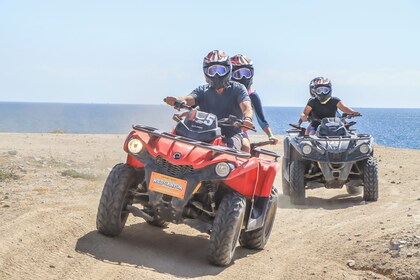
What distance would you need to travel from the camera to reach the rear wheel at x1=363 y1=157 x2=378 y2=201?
1267 centimetres

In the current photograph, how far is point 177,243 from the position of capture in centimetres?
855

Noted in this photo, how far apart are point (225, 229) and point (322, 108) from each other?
7.74 meters

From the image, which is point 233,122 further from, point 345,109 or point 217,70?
point 345,109

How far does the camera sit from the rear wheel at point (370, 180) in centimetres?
1267

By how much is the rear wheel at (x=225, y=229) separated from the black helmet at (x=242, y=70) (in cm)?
467

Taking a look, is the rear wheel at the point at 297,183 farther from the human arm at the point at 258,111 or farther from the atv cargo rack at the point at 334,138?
the human arm at the point at 258,111

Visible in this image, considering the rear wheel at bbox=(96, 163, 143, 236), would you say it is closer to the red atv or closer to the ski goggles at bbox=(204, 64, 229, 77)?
the red atv

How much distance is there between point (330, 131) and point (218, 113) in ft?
15.9

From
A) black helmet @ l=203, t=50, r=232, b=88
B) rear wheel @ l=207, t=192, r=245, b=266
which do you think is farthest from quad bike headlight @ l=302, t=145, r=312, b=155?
rear wheel @ l=207, t=192, r=245, b=266

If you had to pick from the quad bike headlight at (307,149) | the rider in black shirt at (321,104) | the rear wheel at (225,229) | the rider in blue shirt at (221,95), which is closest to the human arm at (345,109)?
the rider in black shirt at (321,104)

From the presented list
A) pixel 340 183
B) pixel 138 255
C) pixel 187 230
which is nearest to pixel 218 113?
pixel 187 230

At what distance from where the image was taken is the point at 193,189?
23.7 ft

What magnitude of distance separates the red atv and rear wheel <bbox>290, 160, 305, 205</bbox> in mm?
4556

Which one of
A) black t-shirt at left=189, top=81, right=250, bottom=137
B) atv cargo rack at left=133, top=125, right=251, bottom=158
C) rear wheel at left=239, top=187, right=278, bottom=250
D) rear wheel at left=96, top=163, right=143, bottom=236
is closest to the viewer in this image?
atv cargo rack at left=133, top=125, right=251, bottom=158
